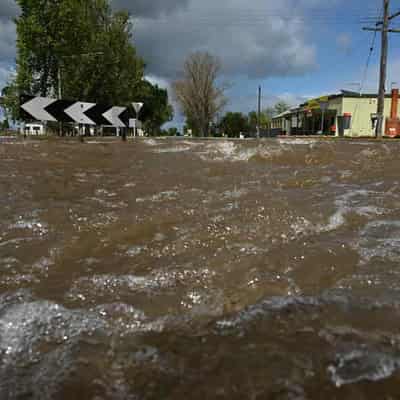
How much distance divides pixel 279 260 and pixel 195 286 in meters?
0.49

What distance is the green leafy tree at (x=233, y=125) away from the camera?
6303 cm

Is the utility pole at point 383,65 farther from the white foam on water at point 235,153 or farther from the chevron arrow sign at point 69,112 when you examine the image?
the chevron arrow sign at point 69,112

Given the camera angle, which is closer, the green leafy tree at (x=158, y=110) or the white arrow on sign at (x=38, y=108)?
the white arrow on sign at (x=38, y=108)

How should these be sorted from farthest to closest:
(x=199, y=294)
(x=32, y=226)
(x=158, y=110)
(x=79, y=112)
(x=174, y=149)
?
(x=158, y=110) < (x=79, y=112) < (x=174, y=149) < (x=32, y=226) < (x=199, y=294)

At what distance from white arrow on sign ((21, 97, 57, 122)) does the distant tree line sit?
17.3m

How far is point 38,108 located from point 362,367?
23.2 ft

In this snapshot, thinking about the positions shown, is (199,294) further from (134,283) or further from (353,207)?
(353,207)

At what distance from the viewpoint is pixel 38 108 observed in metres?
6.85

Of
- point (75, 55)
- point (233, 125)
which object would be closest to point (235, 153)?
point (75, 55)

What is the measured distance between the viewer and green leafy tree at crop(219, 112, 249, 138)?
63.0 m

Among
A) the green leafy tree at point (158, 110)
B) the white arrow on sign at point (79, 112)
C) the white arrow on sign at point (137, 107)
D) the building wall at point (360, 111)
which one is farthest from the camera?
the green leafy tree at point (158, 110)

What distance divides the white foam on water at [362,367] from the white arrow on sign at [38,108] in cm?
695

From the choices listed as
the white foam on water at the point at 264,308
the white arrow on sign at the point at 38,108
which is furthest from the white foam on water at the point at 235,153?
the white foam on water at the point at 264,308

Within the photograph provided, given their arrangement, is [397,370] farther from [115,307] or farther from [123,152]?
[123,152]
